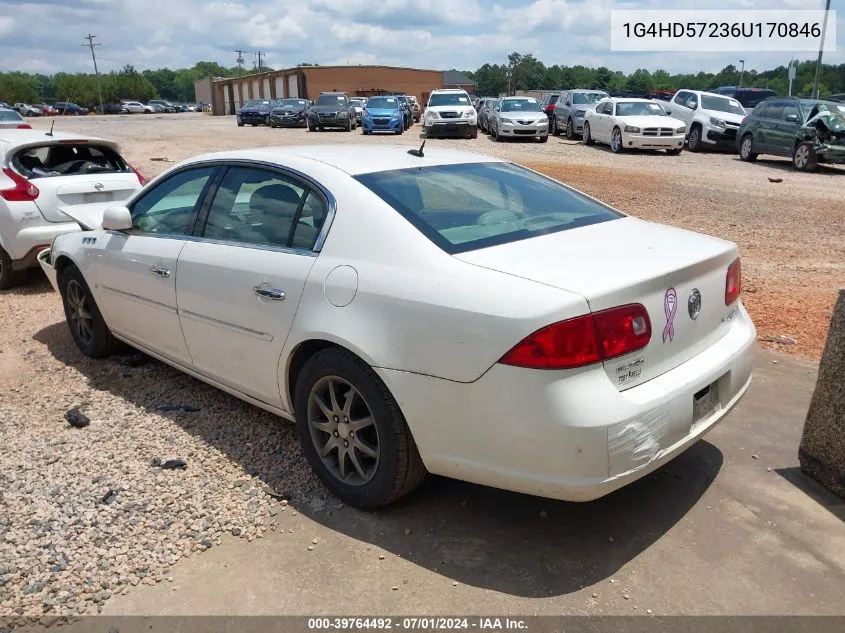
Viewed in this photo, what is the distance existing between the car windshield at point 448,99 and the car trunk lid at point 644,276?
74.0 ft

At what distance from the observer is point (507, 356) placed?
2.62 meters

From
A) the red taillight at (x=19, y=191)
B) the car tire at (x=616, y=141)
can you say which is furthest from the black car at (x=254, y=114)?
the red taillight at (x=19, y=191)

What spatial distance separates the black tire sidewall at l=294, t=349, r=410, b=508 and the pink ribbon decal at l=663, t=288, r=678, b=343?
1.16m

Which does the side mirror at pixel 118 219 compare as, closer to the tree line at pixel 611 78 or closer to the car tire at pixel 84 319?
the car tire at pixel 84 319

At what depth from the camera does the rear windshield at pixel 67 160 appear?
23.7ft

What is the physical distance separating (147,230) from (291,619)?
278cm

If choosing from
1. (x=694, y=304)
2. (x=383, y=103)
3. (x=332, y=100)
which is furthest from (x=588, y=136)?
(x=694, y=304)

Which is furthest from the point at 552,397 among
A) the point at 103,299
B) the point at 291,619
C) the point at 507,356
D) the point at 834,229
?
the point at 834,229

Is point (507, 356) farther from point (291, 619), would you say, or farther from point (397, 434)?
point (291, 619)

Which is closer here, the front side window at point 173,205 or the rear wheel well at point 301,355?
the rear wheel well at point 301,355

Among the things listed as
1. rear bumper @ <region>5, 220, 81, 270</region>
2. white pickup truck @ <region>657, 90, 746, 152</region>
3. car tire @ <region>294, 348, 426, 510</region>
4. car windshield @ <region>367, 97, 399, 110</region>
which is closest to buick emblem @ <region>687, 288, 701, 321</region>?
car tire @ <region>294, 348, 426, 510</region>

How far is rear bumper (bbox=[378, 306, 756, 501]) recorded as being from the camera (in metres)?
2.58

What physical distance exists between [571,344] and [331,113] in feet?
92.2

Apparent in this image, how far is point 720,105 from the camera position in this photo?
2059 centimetres
